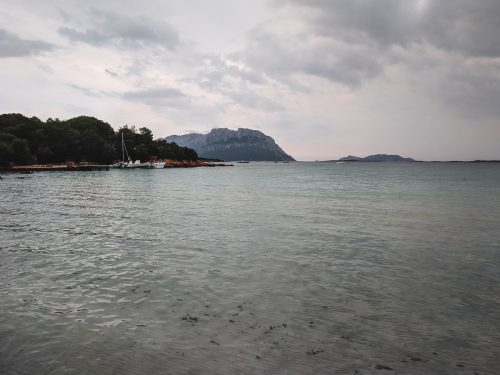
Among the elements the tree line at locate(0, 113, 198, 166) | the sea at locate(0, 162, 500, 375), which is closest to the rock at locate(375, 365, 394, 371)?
the sea at locate(0, 162, 500, 375)

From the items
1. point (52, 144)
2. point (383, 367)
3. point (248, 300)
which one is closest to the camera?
point (383, 367)

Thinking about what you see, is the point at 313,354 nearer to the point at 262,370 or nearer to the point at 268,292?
the point at 262,370

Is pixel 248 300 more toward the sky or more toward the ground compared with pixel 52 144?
more toward the ground

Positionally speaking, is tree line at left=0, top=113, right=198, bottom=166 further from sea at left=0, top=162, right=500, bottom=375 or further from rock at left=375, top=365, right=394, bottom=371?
rock at left=375, top=365, right=394, bottom=371

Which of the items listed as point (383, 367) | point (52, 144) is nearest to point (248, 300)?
point (383, 367)

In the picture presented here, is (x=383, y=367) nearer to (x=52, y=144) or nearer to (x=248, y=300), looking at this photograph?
(x=248, y=300)

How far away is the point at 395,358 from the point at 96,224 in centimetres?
2233

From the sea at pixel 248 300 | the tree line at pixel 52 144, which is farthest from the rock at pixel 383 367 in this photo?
the tree line at pixel 52 144

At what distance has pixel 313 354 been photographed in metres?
7.74

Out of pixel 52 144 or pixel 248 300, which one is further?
pixel 52 144

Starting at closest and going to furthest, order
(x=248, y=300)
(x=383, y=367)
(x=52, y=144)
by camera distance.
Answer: (x=383, y=367)
(x=248, y=300)
(x=52, y=144)

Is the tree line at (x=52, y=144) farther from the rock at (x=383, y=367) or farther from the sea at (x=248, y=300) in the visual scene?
the rock at (x=383, y=367)

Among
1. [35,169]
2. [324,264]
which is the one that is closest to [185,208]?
[324,264]

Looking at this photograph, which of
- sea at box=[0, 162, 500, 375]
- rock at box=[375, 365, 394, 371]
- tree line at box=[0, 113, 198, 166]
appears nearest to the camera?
rock at box=[375, 365, 394, 371]
